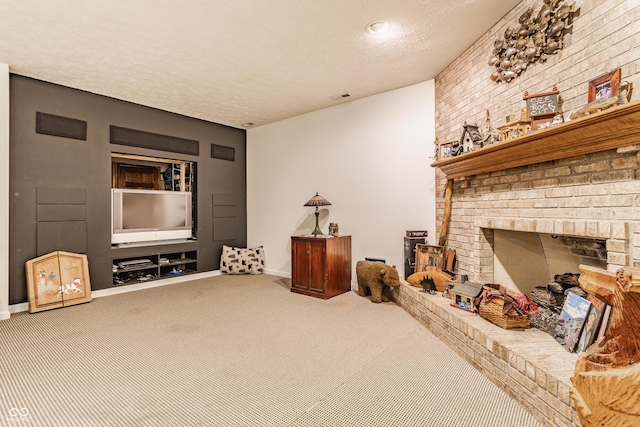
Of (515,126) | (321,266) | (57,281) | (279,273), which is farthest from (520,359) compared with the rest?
(57,281)

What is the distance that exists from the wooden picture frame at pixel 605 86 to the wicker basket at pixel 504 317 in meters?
1.36

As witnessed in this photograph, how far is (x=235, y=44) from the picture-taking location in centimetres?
290

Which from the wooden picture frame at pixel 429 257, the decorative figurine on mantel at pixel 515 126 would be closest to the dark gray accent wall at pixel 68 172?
the wooden picture frame at pixel 429 257

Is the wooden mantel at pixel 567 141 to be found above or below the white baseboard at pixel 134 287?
above

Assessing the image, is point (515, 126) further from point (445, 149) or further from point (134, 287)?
point (134, 287)

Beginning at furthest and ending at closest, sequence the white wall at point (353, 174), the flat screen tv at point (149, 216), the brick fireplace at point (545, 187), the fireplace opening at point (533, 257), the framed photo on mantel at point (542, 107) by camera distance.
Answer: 1. the flat screen tv at point (149, 216)
2. the white wall at point (353, 174)
3. the fireplace opening at point (533, 257)
4. the framed photo on mantel at point (542, 107)
5. the brick fireplace at point (545, 187)

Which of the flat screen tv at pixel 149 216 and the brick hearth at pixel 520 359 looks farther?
the flat screen tv at pixel 149 216

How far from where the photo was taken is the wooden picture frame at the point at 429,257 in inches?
132

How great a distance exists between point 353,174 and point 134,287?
11.1 ft

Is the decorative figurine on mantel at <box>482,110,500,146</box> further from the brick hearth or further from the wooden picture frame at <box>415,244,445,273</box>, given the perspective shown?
the brick hearth

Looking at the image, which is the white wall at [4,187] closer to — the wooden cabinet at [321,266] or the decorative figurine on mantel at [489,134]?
the wooden cabinet at [321,266]

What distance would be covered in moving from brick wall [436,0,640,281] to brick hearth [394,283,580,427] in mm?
614

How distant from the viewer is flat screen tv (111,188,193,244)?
4.32 metres

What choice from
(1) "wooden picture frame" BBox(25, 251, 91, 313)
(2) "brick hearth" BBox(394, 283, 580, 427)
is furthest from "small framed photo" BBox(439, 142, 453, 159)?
(1) "wooden picture frame" BBox(25, 251, 91, 313)
